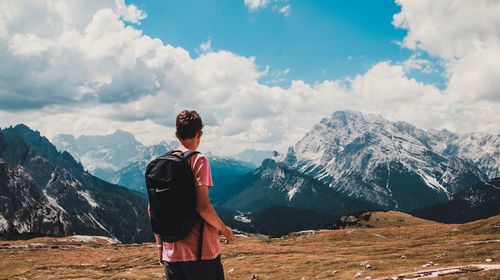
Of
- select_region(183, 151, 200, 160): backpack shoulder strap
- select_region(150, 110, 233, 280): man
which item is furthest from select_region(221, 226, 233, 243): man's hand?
select_region(183, 151, 200, 160): backpack shoulder strap

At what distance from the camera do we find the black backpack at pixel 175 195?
1008 centimetres

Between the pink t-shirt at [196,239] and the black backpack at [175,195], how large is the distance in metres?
0.12

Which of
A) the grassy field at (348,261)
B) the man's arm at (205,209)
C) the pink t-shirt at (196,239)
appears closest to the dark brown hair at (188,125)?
the pink t-shirt at (196,239)

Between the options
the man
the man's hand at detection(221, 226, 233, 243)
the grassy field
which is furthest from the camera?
the grassy field

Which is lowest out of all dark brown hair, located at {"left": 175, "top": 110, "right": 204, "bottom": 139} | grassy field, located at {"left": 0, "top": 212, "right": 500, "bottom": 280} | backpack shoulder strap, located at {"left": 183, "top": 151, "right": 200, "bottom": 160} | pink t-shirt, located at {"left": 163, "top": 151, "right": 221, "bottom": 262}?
grassy field, located at {"left": 0, "top": 212, "right": 500, "bottom": 280}

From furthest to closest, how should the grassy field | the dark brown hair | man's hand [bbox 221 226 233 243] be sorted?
1. the grassy field
2. the dark brown hair
3. man's hand [bbox 221 226 233 243]

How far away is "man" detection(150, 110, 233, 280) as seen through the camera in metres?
10.2

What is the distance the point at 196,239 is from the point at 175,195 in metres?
1.20

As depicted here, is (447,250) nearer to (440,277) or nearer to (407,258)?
(407,258)

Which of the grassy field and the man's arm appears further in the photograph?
the grassy field

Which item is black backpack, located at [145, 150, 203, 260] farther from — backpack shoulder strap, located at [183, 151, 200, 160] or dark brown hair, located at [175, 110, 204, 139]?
dark brown hair, located at [175, 110, 204, 139]

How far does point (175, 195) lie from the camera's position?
33.1 ft

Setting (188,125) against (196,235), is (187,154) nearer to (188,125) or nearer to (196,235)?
(188,125)

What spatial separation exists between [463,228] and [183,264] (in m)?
110
